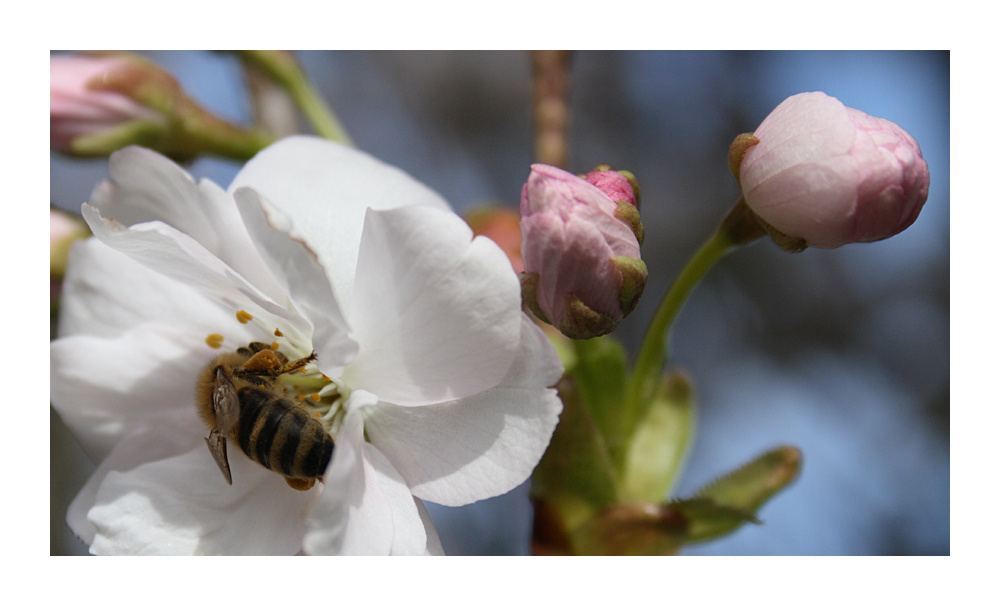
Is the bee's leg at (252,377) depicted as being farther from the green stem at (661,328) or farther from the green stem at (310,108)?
the green stem at (310,108)

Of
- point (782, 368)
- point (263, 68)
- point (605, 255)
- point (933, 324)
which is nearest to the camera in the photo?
point (605, 255)

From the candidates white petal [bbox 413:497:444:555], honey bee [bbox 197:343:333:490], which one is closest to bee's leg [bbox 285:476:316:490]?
honey bee [bbox 197:343:333:490]

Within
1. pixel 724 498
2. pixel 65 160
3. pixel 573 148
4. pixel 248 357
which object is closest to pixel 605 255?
pixel 248 357

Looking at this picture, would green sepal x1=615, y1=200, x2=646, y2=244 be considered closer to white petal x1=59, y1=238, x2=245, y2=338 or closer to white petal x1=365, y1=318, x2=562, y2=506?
white petal x1=365, y1=318, x2=562, y2=506

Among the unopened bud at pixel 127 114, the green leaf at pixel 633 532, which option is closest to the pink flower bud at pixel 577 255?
the green leaf at pixel 633 532

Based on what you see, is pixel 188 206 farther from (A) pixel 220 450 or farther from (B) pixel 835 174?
(B) pixel 835 174

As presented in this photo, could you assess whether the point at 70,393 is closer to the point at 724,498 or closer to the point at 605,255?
the point at 605,255

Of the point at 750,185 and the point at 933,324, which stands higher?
the point at 750,185
